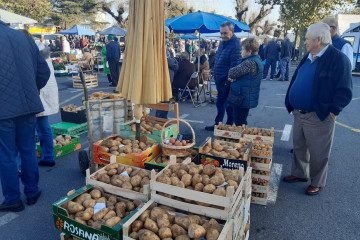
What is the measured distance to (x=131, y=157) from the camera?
11.1 ft

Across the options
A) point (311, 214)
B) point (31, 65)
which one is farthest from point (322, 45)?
point (31, 65)

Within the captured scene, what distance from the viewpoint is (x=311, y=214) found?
11.4ft

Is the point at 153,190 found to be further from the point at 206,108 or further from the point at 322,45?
the point at 206,108

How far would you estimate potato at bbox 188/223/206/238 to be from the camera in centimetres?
207

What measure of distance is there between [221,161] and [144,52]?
1610 millimetres

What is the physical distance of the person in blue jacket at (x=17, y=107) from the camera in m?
2.95

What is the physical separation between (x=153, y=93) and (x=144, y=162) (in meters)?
0.84

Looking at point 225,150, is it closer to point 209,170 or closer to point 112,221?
point 209,170

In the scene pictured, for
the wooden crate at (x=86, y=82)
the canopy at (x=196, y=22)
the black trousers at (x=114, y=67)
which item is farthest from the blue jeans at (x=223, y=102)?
the wooden crate at (x=86, y=82)

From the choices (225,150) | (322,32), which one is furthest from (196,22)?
(225,150)

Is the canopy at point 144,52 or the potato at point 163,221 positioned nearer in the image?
the potato at point 163,221

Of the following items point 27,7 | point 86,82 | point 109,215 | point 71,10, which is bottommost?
point 109,215

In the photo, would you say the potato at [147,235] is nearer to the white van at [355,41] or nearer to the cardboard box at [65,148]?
the cardboard box at [65,148]

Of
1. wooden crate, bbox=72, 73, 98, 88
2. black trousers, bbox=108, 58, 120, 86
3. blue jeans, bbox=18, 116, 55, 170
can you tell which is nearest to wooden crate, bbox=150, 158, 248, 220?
blue jeans, bbox=18, 116, 55, 170
